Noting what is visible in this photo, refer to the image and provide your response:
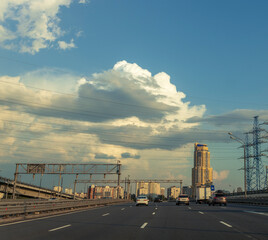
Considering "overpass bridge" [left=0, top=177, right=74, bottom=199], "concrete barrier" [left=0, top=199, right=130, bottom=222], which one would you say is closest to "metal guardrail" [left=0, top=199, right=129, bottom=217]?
"concrete barrier" [left=0, top=199, right=130, bottom=222]

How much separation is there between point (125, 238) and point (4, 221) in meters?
9.09

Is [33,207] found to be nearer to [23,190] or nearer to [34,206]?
[34,206]

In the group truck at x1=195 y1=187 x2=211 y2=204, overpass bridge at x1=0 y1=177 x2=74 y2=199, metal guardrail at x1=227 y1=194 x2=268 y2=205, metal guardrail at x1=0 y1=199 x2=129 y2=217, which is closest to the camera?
metal guardrail at x1=0 y1=199 x2=129 y2=217

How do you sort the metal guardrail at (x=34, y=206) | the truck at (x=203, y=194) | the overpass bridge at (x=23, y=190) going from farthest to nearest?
the overpass bridge at (x=23, y=190) < the truck at (x=203, y=194) < the metal guardrail at (x=34, y=206)

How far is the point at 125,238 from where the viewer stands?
10.6m

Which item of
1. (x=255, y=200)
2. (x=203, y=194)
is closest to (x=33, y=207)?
(x=255, y=200)

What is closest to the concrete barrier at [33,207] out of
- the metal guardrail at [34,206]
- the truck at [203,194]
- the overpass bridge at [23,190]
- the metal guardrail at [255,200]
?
the metal guardrail at [34,206]

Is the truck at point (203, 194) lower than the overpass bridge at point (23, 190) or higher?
higher

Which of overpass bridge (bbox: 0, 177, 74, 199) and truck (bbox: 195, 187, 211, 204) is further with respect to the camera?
overpass bridge (bbox: 0, 177, 74, 199)

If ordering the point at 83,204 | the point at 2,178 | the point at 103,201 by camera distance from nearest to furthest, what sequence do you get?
the point at 83,204 < the point at 103,201 < the point at 2,178

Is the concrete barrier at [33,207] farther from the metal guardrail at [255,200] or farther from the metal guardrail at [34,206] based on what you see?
the metal guardrail at [255,200]

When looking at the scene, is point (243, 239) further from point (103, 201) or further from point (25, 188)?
point (25, 188)

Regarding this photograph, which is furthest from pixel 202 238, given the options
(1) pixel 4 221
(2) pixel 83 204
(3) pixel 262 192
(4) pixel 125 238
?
(3) pixel 262 192

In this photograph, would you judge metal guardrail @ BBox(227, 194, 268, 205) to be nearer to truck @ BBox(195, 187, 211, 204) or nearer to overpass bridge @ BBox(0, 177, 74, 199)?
truck @ BBox(195, 187, 211, 204)
